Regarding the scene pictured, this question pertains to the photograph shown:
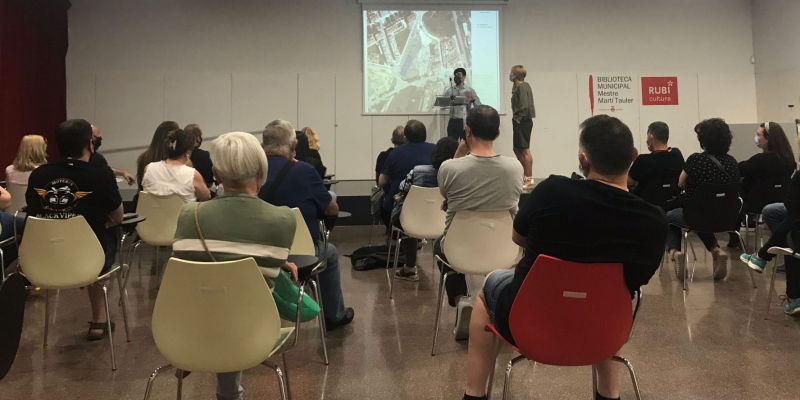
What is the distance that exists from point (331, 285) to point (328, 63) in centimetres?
581

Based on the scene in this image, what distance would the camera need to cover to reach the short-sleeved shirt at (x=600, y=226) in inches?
59.1


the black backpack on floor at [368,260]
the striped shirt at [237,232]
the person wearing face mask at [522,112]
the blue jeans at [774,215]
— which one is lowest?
the black backpack on floor at [368,260]

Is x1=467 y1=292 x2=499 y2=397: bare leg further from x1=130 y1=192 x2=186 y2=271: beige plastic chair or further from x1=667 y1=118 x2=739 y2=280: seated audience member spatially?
x1=667 y1=118 x2=739 y2=280: seated audience member

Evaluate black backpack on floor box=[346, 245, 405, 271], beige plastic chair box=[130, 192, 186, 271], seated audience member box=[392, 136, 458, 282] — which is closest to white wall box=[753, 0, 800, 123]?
seated audience member box=[392, 136, 458, 282]

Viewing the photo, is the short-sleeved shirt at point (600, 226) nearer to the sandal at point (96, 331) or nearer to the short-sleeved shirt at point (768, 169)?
the sandal at point (96, 331)

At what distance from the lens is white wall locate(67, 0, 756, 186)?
7910 mm

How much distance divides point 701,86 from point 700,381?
772cm

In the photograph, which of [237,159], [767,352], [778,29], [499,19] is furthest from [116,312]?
[778,29]

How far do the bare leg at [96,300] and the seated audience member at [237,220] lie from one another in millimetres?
1758

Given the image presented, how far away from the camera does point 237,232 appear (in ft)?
5.18

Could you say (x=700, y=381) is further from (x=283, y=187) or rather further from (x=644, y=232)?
(x=283, y=187)

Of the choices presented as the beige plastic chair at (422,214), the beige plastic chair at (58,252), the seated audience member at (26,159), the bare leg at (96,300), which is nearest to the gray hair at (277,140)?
the beige plastic chair at (58,252)

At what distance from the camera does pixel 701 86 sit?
8672 millimetres

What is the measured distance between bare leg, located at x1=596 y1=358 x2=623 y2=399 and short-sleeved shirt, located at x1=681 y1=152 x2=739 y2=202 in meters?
2.67
